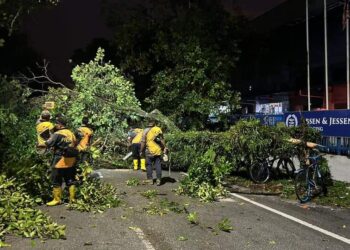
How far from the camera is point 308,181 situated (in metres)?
11.6

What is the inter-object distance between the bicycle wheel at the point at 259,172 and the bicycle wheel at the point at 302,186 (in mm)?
2332

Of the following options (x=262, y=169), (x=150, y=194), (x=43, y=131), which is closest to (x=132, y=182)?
(x=150, y=194)

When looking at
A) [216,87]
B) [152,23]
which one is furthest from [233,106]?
[152,23]

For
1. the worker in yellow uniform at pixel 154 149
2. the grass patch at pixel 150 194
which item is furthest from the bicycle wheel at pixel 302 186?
the worker in yellow uniform at pixel 154 149

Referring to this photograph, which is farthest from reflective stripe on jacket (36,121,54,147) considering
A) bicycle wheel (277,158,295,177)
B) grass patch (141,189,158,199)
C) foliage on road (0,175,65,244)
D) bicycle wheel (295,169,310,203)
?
bicycle wheel (277,158,295,177)

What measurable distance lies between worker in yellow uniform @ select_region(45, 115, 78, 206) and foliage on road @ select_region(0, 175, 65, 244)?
835mm

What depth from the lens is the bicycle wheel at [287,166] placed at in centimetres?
1444

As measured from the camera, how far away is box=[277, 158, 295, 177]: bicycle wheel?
47.4 ft

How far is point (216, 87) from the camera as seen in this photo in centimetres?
2191

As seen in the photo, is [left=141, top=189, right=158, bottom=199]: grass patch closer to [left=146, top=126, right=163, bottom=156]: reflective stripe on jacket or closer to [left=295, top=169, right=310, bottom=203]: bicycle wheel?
[left=146, top=126, right=163, bottom=156]: reflective stripe on jacket

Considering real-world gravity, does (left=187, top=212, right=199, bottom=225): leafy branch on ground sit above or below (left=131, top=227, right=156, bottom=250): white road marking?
above

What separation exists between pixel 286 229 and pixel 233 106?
14.7 meters

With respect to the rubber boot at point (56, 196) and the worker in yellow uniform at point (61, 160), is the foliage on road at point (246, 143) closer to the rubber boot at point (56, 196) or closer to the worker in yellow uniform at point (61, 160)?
the worker in yellow uniform at point (61, 160)

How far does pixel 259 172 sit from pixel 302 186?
2339 millimetres
